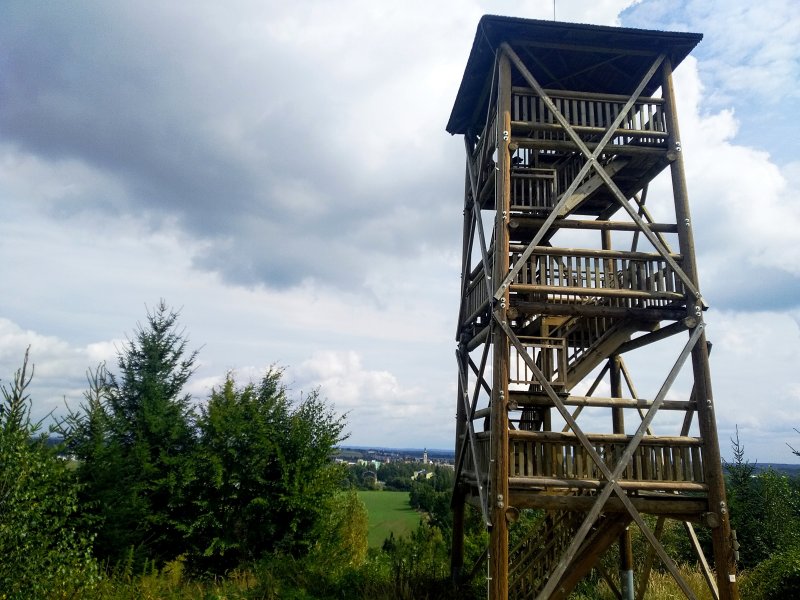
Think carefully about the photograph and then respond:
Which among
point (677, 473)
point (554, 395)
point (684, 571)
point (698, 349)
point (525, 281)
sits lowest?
point (684, 571)

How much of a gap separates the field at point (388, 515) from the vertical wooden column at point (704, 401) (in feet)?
105

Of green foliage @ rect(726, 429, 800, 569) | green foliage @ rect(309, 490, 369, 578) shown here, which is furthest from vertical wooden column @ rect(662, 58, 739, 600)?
green foliage @ rect(726, 429, 800, 569)

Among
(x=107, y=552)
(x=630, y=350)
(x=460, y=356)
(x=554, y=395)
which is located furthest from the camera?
(x=107, y=552)

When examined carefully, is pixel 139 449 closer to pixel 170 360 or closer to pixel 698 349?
pixel 170 360

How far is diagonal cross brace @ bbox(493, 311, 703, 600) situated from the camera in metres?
8.69

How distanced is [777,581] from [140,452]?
14476 millimetres

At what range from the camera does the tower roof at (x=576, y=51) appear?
10547 mm

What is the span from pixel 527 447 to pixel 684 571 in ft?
29.4

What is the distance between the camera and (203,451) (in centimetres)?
1573

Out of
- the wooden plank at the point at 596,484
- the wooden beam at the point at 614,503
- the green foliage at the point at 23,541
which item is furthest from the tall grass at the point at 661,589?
the green foliage at the point at 23,541

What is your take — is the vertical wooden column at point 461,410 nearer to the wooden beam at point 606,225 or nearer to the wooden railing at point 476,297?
the wooden railing at point 476,297

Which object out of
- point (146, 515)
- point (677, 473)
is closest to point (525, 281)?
point (677, 473)

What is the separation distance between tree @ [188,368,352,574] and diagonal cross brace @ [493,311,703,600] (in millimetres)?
8255

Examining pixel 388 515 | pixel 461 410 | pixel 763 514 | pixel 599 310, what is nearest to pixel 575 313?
pixel 599 310
